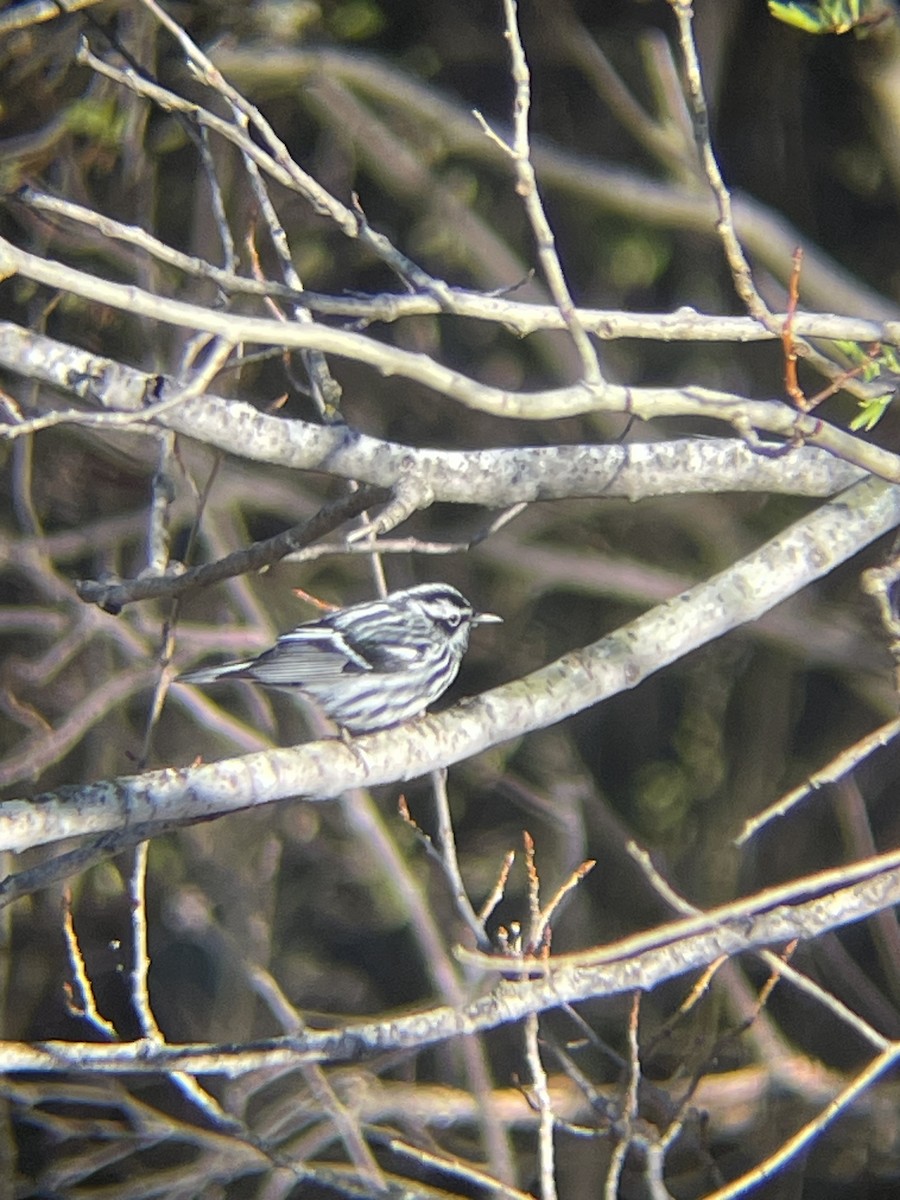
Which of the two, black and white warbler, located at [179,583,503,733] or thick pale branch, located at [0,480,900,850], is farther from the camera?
black and white warbler, located at [179,583,503,733]

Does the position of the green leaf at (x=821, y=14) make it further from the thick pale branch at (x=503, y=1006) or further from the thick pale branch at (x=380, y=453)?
the thick pale branch at (x=503, y=1006)

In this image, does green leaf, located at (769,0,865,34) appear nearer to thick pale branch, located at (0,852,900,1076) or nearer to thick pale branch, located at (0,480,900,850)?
thick pale branch, located at (0,480,900,850)

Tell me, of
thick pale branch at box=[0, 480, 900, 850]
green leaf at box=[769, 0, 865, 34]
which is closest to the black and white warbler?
thick pale branch at box=[0, 480, 900, 850]

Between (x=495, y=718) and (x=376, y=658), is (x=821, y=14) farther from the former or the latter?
(x=376, y=658)

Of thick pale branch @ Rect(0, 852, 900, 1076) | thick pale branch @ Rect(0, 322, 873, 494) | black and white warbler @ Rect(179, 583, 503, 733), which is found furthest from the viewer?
black and white warbler @ Rect(179, 583, 503, 733)

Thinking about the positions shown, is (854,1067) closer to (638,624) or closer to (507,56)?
(638,624)

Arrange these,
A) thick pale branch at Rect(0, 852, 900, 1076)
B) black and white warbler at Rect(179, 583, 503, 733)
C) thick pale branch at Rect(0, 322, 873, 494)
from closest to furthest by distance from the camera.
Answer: thick pale branch at Rect(0, 852, 900, 1076), thick pale branch at Rect(0, 322, 873, 494), black and white warbler at Rect(179, 583, 503, 733)

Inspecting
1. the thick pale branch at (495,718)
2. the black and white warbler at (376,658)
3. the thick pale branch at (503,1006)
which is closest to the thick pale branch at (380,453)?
the thick pale branch at (495,718)

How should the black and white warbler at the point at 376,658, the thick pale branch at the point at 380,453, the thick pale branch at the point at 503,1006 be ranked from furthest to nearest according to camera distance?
the black and white warbler at the point at 376,658, the thick pale branch at the point at 380,453, the thick pale branch at the point at 503,1006
